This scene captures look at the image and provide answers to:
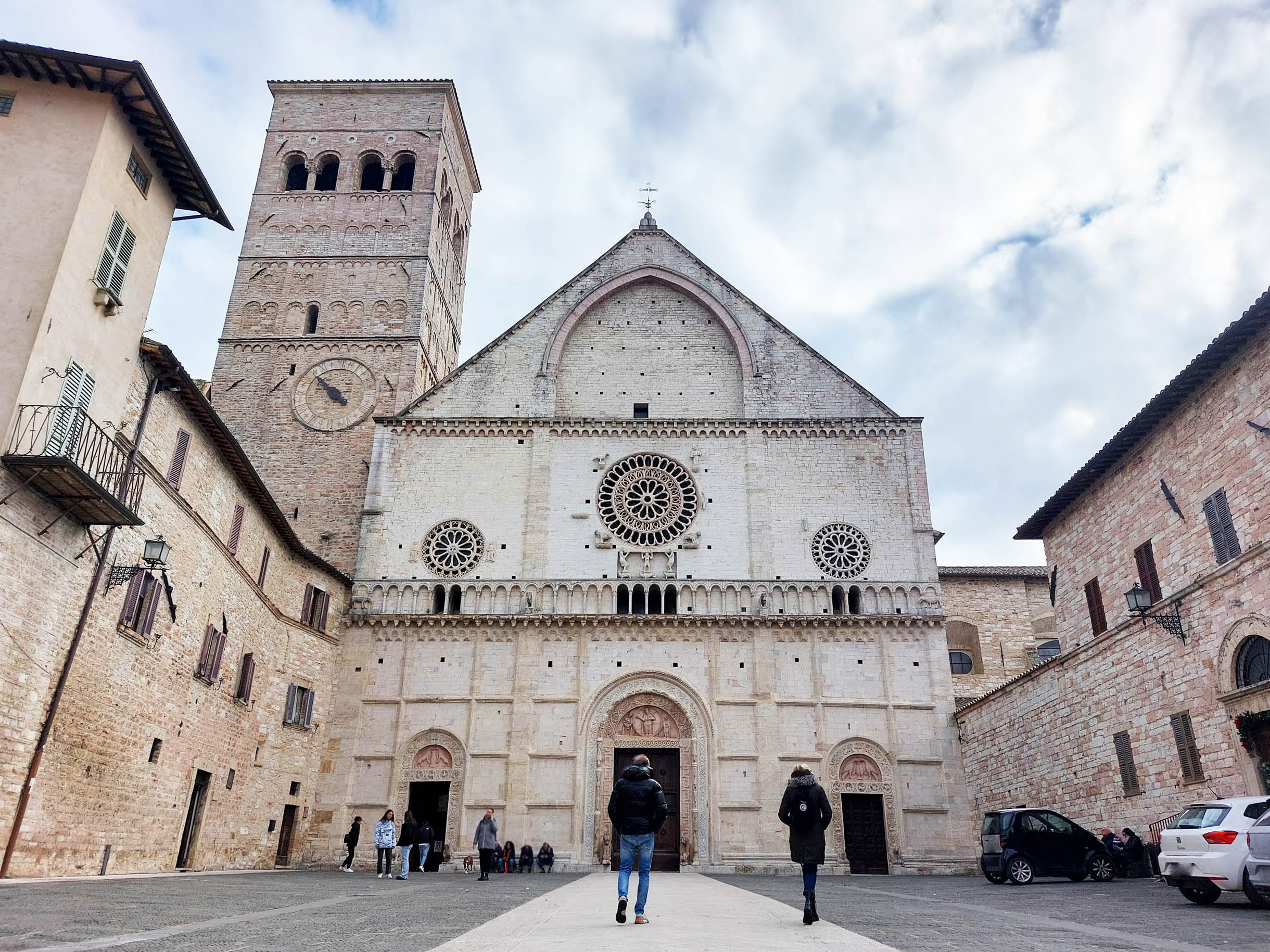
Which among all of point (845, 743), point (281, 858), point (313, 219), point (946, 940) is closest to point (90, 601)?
point (281, 858)

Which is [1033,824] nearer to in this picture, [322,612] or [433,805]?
[433,805]

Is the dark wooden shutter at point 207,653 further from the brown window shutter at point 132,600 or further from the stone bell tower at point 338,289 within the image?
the stone bell tower at point 338,289

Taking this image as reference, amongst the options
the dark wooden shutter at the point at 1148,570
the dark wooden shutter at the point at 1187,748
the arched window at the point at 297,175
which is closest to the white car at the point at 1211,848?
the dark wooden shutter at the point at 1187,748

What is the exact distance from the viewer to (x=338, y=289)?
31.9 meters

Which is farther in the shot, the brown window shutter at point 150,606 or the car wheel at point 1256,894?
the brown window shutter at point 150,606

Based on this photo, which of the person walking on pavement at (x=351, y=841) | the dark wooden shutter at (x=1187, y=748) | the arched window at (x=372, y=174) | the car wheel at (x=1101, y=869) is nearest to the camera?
the dark wooden shutter at (x=1187, y=748)

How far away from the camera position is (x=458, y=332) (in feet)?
125

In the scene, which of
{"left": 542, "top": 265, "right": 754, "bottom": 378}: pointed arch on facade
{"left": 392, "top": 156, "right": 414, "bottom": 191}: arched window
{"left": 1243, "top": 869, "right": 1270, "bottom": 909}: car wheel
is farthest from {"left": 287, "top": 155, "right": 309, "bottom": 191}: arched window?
{"left": 1243, "top": 869, "right": 1270, "bottom": 909}: car wheel

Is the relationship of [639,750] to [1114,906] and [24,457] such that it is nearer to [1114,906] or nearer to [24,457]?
[1114,906]

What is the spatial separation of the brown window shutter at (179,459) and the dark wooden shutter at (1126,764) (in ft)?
62.5

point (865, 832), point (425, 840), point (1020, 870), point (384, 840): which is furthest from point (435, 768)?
point (1020, 870)

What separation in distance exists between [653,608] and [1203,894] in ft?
51.7

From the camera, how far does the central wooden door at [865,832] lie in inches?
922

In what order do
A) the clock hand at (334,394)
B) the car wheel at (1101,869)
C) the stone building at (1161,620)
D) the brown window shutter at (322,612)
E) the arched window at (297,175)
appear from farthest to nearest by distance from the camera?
1. the arched window at (297,175)
2. the clock hand at (334,394)
3. the brown window shutter at (322,612)
4. the car wheel at (1101,869)
5. the stone building at (1161,620)
